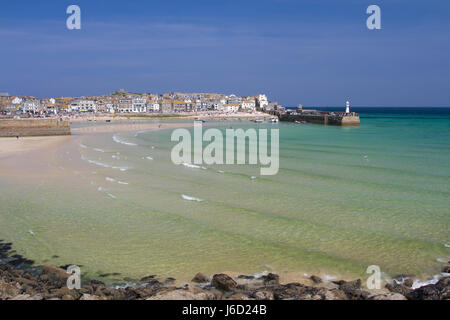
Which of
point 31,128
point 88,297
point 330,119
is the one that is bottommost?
point 88,297

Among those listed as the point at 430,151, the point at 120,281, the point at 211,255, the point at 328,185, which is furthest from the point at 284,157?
the point at 120,281

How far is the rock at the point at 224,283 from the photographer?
5.75m

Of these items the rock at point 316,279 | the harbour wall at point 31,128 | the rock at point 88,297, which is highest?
the harbour wall at point 31,128

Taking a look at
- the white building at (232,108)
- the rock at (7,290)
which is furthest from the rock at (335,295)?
the white building at (232,108)

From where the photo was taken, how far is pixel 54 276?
19.8ft

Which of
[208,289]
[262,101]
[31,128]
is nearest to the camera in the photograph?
[208,289]

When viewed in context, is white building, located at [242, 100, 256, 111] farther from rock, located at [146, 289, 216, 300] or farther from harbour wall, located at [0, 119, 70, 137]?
rock, located at [146, 289, 216, 300]

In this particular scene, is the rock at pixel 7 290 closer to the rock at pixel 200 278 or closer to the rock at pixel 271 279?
the rock at pixel 200 278

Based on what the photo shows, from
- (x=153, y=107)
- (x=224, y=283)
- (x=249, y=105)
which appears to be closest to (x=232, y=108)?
(x=249, y=105)

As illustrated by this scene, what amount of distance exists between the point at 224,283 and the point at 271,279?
859mm

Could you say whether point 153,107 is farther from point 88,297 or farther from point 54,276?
point 88,297

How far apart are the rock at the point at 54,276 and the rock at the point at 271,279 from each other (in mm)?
3254

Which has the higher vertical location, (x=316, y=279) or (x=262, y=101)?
(x=262, y=101)

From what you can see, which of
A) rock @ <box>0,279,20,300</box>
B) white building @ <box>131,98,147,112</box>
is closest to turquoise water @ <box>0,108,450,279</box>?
rock @ <box>0,279,20,300</box>
